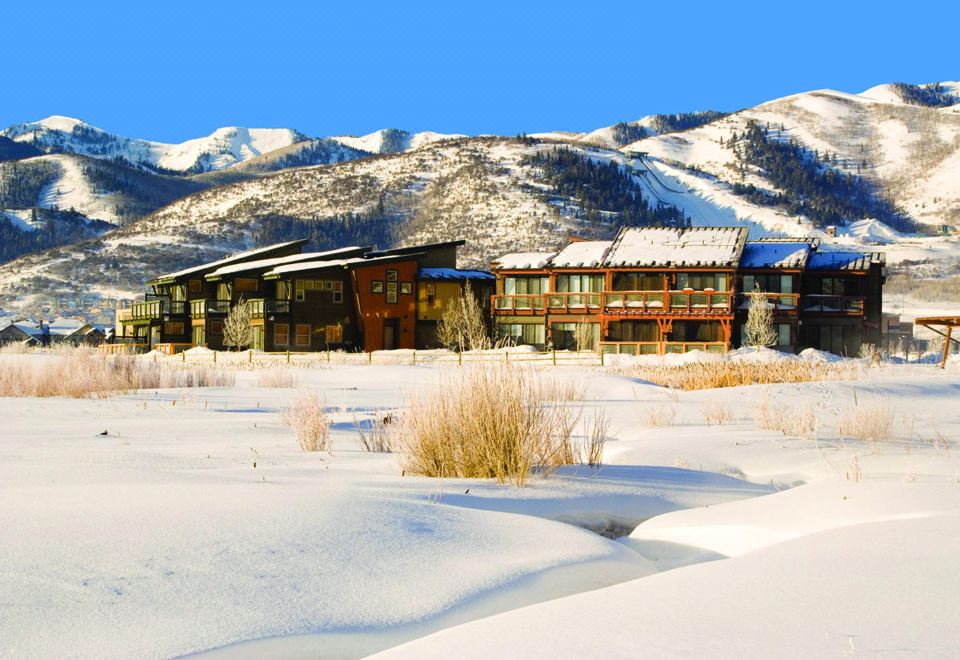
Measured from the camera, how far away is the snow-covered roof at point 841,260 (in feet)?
173

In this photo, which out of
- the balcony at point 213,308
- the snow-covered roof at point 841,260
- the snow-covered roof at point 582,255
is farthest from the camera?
the balcony at point 213,308

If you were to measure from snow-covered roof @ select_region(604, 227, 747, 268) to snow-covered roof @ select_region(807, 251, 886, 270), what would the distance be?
3.83 meters

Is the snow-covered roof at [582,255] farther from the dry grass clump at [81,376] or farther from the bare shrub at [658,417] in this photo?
the bare shrub at [658,417]

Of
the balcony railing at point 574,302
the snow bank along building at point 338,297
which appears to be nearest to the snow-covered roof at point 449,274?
the snow bank along building at point 338,297

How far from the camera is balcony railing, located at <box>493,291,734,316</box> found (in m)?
51.2

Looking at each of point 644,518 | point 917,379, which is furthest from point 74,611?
point 917,379

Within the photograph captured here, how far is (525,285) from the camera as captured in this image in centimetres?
5862

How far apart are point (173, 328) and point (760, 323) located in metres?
38.5

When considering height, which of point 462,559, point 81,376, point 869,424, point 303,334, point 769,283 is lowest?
point 462,559

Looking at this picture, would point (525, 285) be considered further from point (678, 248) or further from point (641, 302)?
Result: point (678, 248)

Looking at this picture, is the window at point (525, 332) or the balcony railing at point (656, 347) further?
the window at point (525, 332)

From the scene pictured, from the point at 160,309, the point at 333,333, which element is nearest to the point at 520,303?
the point at 333,333

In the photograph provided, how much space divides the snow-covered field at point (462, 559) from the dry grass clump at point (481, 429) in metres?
0.29

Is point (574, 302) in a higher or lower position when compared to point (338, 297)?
lower
